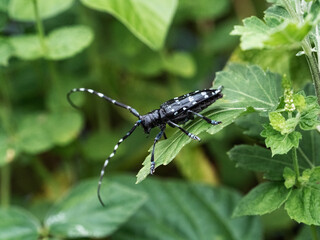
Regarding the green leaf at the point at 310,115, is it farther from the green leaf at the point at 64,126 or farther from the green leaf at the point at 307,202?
the green leaf at the point at 64,126

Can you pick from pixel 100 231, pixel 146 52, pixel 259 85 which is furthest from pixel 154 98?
pixel 259 85

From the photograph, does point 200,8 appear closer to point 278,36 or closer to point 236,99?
point 236,99

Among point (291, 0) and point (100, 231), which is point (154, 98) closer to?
point (100, 231)

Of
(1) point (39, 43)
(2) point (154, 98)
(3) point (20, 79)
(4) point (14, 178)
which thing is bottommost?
(4) point (14, 178)

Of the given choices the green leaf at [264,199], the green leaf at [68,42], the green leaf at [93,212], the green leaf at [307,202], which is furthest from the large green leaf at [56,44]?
the green leaf at [307,202]

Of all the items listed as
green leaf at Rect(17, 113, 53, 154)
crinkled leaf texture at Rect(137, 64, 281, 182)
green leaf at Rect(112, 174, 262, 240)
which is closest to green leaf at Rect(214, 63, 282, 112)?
crinkled leaf texture at Rect(137, 64, 281, 182)
